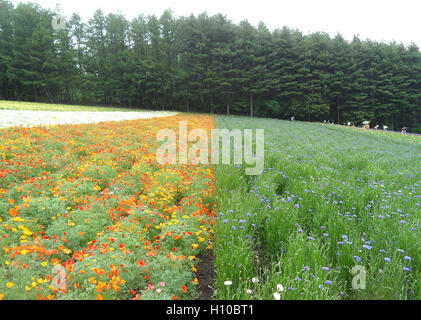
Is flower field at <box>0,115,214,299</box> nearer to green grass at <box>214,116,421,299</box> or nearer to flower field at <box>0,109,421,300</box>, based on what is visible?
flower field at <box>0,109,421,300</box>

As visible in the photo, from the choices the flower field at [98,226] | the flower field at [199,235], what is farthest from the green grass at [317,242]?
the flower field at [98,226]

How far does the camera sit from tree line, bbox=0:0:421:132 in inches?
1505

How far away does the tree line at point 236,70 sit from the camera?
125 ft

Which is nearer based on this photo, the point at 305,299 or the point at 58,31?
the point at 305,299

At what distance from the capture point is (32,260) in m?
2.73

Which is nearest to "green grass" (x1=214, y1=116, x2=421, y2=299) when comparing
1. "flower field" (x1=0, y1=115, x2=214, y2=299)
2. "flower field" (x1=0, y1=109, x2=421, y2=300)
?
"flower field" (x1=0, y1=109, x2=421, y2=300)

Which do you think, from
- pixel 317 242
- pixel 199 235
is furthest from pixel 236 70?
pixel 317 242

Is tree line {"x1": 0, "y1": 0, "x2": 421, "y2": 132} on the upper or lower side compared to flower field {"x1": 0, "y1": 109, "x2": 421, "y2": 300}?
upper

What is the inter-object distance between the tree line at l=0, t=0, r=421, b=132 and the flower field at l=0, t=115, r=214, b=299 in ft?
113

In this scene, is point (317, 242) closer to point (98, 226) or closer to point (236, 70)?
point (98, 226)

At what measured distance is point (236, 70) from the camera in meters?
37.7

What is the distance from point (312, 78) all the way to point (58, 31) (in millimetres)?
48710
